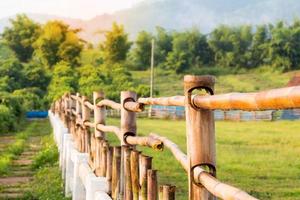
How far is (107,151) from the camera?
4965 millimetres

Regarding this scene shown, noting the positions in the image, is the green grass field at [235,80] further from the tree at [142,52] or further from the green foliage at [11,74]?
the green foliage at [11,74]

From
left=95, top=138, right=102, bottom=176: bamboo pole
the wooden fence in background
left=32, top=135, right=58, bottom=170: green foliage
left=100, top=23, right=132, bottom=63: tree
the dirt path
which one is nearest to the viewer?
the wooden fence in background

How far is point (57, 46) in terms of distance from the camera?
6159 centimetres

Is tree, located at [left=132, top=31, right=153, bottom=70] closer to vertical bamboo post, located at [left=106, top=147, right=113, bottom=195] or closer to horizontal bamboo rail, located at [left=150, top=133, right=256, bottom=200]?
vertical bamboo post, located at [left=106, top=147, right=113, bottom=195]

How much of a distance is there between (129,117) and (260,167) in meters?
6.19

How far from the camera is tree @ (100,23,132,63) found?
66.5 m

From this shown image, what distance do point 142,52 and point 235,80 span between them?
46.8 feet

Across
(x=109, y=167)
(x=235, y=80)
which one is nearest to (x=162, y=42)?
(x=235, y=80)

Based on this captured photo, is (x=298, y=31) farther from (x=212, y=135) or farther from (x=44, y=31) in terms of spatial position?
(x=212, y=135)

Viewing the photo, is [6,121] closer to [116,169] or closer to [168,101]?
[116,169]

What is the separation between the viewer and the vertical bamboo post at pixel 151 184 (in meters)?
3.21

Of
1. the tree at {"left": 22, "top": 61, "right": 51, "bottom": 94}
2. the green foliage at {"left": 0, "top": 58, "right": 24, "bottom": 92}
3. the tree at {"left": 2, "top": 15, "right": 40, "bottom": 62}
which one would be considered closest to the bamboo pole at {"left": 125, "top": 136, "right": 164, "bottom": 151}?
the green foliage at {"left": 0, "top": 58, "right": 24, "bottom": 92}

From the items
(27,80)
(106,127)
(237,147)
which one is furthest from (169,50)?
(106,127)

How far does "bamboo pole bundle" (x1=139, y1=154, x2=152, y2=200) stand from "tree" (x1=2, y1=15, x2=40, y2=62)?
6500 cm
